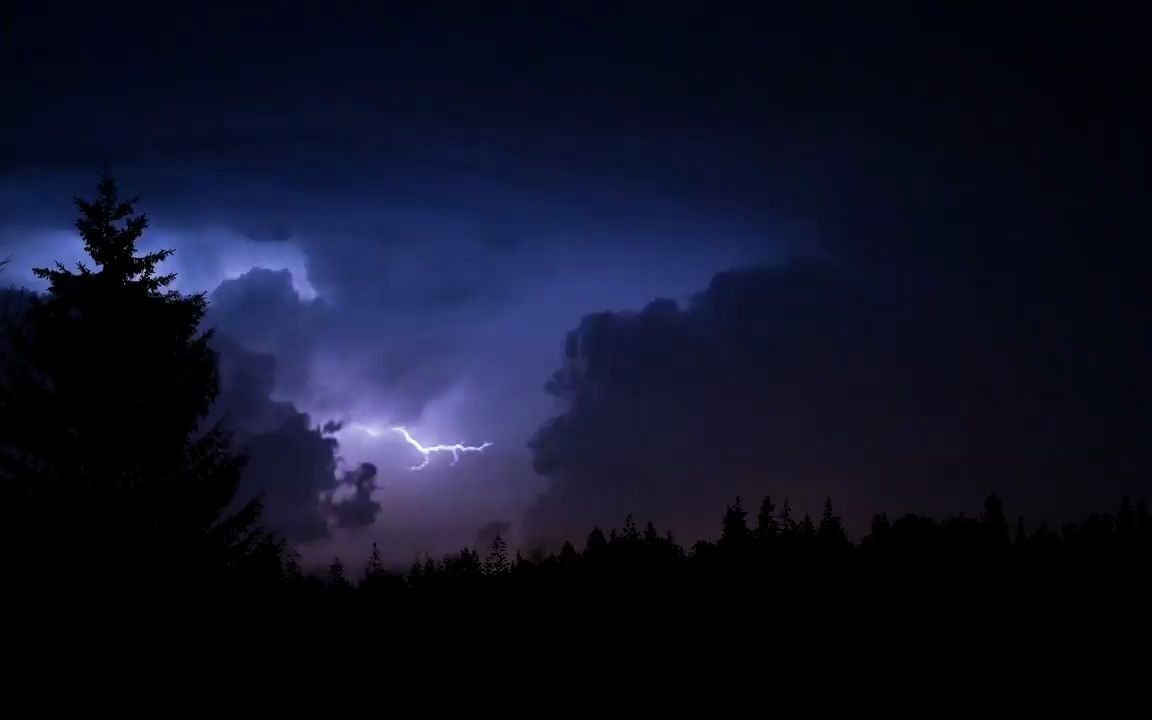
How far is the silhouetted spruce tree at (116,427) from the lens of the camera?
16297 millimetres

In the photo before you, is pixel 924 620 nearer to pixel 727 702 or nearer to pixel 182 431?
pixel 727 702

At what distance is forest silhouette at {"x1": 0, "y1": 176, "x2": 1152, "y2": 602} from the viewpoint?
1597cm

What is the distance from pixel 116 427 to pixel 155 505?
1.89m

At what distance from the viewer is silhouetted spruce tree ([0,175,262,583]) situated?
16297 mm

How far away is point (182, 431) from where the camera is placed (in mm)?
18094

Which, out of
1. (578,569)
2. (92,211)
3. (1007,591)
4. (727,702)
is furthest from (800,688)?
(92,211)

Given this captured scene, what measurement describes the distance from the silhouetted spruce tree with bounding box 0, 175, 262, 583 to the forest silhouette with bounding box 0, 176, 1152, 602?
30 mm

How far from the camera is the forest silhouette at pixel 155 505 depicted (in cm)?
1597

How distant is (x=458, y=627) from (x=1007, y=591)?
1119 cm

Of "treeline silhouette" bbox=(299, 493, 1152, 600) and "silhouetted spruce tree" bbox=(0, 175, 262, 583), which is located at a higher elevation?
"silhouetted spruce tree" bbox=(0, 175, 262, 583)

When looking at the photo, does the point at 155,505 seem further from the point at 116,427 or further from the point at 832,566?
the point at 832,566

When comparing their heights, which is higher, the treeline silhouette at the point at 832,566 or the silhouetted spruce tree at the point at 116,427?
the silhouetted spruce tree at the point at 116,427

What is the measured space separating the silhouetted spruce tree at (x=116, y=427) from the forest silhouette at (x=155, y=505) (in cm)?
3

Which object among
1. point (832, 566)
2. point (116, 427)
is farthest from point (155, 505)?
point (832, 566)
